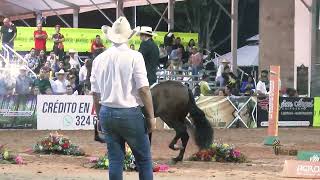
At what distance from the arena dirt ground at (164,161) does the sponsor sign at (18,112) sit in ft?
1.65

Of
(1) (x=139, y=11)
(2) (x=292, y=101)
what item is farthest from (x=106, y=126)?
(1) (x=139, y=11)

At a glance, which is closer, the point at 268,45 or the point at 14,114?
the point at 14,114

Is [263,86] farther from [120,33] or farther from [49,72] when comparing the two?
[120,33]

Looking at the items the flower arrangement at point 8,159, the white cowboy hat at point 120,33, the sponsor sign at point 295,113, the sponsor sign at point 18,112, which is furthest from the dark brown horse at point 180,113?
the sponsor sign at point 295,113

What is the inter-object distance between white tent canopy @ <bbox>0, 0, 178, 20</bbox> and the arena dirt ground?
1314 centimetres

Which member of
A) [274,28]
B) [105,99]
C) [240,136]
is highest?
[274,28]

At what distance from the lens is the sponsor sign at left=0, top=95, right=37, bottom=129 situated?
71.4ft

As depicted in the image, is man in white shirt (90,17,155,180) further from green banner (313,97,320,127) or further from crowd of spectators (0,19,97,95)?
green banner (313,97,320,127)

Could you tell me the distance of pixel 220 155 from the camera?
1391cm

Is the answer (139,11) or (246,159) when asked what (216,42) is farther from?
(246,159)

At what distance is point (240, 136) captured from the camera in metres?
21.1

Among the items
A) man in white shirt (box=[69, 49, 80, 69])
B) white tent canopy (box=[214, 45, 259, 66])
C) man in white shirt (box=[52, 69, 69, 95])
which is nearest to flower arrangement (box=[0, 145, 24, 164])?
man in white shirt (box=[52, 69, 69, 95])

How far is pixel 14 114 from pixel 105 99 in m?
15.1

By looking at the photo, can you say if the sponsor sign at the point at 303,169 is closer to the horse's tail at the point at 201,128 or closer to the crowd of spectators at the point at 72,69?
the horse's tail at the point at 201,128
